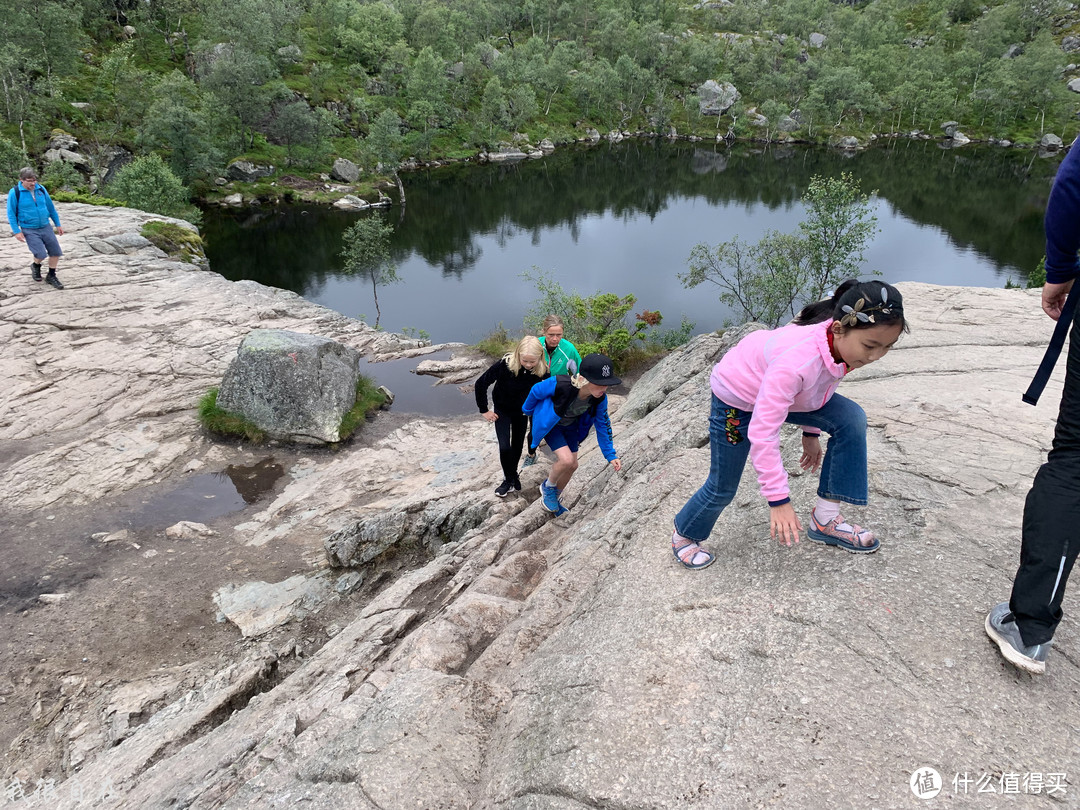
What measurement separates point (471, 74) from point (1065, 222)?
4960 inches

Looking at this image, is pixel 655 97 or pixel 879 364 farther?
pixel 655 97

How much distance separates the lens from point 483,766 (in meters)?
4.42

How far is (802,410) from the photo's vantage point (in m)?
4.84

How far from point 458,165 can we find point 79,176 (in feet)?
175

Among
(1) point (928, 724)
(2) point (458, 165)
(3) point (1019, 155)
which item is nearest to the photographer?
(1) point (928, 724)

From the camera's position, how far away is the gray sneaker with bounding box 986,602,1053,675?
3.89m

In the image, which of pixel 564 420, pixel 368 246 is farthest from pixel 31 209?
pixel 368 246

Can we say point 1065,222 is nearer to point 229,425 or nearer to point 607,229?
point 229,425

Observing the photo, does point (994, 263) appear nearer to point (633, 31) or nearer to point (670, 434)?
point (670, 434)

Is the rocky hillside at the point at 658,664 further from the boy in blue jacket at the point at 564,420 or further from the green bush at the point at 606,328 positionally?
the green bush at the point at 606,328

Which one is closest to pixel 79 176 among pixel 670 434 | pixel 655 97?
pixel 670 434

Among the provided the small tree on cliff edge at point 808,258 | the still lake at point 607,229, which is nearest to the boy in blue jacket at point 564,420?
the small tree on cliff edge at point 808,258

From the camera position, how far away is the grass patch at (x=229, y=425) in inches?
664

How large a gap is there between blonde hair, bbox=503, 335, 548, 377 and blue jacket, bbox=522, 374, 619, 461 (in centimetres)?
84
